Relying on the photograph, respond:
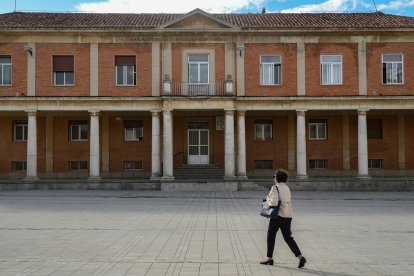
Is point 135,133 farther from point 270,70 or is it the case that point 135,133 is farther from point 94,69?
point 270,70

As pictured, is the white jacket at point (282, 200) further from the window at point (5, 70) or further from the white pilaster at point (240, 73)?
the window at point (5, 70)

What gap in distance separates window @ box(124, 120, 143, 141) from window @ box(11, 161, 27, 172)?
263 inches

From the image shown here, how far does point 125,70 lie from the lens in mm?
29578

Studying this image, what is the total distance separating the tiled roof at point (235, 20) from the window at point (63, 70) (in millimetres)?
1907

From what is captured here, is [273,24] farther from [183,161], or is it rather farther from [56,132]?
[56,132]

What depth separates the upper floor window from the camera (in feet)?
96.6

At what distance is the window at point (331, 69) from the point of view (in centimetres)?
2956

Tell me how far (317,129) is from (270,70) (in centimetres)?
Answer: 554

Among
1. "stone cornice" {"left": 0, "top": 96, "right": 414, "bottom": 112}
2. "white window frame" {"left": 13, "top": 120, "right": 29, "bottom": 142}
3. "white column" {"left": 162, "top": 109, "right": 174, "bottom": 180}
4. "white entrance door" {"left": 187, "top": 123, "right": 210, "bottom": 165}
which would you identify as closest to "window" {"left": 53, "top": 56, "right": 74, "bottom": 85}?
"stone cornice" {"left": 0, "top": 96, "right": 414, "bottom": 112}

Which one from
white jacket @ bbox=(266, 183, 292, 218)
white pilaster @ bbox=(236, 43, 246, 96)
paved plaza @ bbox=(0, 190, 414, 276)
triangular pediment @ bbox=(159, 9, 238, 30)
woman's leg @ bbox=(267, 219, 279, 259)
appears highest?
triangular pediment @ bbox=(159, 9, 238, 30)

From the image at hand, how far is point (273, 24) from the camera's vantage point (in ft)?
97.4

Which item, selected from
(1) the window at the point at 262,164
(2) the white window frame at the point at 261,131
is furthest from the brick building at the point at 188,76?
(2) the white window frame at the point at 261,131

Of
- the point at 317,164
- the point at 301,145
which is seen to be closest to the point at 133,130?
the point at 301,145

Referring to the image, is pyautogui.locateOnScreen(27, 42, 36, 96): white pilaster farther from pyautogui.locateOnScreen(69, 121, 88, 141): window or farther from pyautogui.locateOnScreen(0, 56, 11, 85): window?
pyautogui.locateOnScreen(69, 121, 88, 141): window
